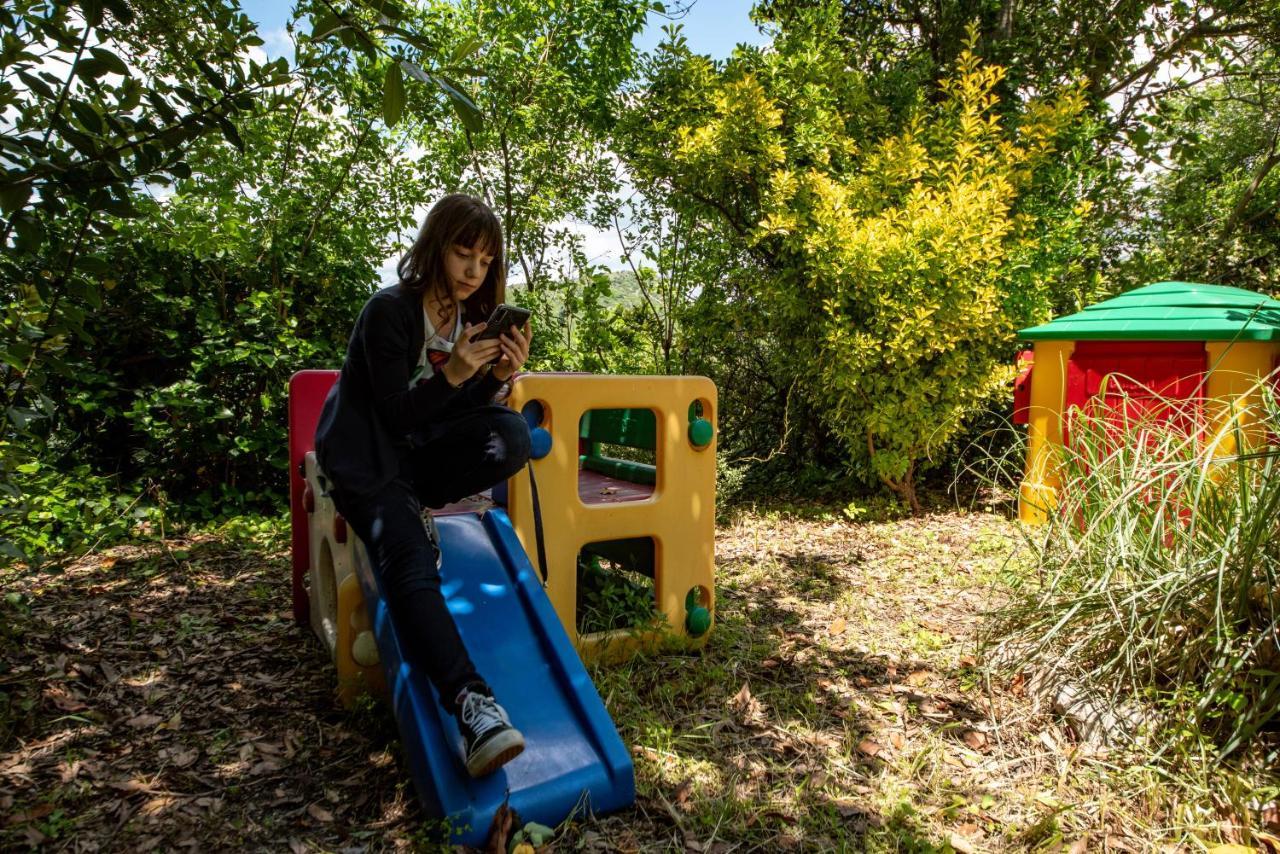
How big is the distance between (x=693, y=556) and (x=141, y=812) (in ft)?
6.31

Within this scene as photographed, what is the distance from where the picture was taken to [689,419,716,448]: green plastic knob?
9.90 ft

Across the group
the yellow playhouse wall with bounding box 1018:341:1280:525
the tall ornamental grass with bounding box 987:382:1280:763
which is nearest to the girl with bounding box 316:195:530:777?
the tall ornamental grass with bounding box 987:382:1280:763

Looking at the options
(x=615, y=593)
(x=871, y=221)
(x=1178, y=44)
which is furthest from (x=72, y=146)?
→ (x=1178, y=44)

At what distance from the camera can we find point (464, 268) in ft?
7.42

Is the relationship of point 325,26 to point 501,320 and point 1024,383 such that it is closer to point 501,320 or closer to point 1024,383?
point 501,320

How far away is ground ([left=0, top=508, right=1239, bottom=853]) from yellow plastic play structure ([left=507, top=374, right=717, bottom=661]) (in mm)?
189

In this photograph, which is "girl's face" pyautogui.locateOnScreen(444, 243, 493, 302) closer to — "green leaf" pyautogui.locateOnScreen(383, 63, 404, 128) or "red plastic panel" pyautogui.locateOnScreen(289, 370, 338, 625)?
"green leaf" pyautogui.locateOnScreen(383, 63, 404, 128)

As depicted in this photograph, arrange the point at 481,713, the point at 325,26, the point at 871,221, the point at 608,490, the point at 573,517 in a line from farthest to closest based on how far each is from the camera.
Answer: the point at 871,221, the point at 608,490, the point at 573,517, the point at 481,713, the point at 325,26

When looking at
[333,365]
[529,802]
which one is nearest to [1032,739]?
[529,802]

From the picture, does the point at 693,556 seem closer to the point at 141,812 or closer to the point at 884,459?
the point at 141,812

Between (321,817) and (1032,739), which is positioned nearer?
(321,817)

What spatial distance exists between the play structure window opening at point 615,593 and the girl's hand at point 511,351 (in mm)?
941

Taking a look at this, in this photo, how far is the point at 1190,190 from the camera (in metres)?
8.05

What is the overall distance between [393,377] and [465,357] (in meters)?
0.21
